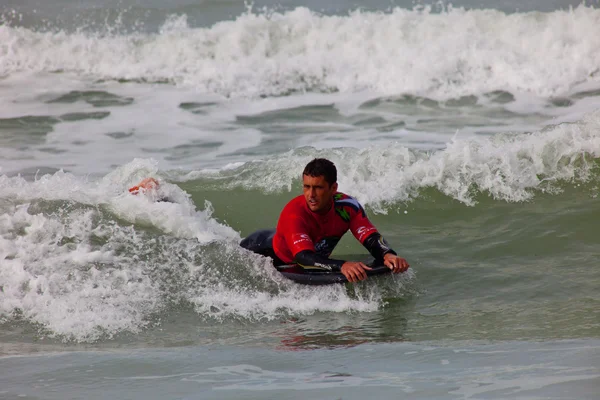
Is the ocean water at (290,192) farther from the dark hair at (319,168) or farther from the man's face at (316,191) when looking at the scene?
the dark hair at (319,168)

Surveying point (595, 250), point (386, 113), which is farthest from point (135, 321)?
point (386, 113)

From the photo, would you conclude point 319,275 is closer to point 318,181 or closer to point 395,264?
point 395,264

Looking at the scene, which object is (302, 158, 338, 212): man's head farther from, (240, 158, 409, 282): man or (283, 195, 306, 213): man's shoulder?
(283, 195, 306, 213): man's shoulder

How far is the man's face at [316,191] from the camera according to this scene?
5.89 m

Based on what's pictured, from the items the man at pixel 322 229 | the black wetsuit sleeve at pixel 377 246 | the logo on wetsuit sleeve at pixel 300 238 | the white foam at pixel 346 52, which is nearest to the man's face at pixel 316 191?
the man at pixel 322 229

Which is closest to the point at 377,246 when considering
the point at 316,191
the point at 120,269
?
the point at 316,191

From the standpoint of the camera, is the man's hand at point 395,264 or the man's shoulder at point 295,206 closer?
the man's hand at point 395,264

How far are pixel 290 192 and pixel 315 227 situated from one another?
289cm

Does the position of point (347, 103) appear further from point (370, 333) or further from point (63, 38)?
point (370, 333)

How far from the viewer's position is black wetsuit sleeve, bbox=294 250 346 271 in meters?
5.94

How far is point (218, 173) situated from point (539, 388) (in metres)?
6.97

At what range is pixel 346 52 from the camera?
51.9ft

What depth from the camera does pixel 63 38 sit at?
55.5ft

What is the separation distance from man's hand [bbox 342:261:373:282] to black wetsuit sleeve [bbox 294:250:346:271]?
113 millimetres
